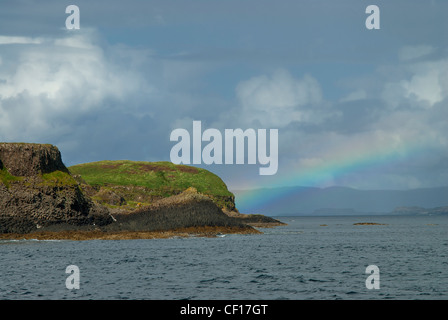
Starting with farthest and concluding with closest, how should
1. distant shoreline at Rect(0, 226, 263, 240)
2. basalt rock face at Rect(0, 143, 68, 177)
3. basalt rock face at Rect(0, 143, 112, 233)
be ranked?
basalt rock face at Rect(0, 143, 68, 177) → basalt rock face at Rect(0, 143, 112, 233) → distant shoreline at Rect(0, 226, 263, 240)

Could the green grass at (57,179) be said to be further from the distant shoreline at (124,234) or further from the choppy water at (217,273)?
the choppy water at (217,273)

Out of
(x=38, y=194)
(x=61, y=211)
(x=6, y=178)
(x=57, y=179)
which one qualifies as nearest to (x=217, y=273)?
(x=61, y=211)

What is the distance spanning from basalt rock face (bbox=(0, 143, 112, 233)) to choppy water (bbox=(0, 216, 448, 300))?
11.7 meters

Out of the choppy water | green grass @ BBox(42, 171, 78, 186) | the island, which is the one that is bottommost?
the choppy water

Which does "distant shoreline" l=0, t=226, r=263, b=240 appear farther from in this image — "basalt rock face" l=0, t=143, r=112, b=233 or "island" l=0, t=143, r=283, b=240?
"basalt rock face" l=0, t=143, r=112, b=233

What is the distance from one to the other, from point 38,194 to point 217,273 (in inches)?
1810

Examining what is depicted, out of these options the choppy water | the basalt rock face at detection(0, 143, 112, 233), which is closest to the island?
the basalt rock face at detection(0, 143, 112, 233)

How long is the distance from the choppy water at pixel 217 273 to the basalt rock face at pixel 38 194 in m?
11.7

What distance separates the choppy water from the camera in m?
33.5

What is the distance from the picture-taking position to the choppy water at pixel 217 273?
110 ft

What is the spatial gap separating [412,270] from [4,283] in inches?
1233

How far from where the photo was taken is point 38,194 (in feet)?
265

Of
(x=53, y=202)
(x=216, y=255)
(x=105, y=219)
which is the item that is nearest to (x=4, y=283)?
(x=216, y=255)
